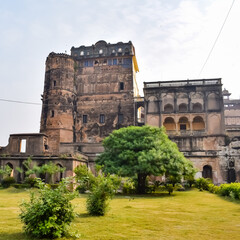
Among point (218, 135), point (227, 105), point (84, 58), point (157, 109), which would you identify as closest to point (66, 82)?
point (84, 58)

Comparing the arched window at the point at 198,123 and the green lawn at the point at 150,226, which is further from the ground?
the arched window at the point at 198,123

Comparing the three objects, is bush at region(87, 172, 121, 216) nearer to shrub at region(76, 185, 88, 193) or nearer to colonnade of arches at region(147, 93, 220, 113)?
shrub at region(76, 185, 88, 193)

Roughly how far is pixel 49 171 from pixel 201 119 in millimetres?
20490

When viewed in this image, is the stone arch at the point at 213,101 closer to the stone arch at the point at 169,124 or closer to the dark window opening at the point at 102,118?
the stone arch at the point at 169,124

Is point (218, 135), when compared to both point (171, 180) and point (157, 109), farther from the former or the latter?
point (171, 180)

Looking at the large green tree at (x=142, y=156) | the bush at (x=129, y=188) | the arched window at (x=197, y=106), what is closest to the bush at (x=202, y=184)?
the large green tree at (x=142, y=156)

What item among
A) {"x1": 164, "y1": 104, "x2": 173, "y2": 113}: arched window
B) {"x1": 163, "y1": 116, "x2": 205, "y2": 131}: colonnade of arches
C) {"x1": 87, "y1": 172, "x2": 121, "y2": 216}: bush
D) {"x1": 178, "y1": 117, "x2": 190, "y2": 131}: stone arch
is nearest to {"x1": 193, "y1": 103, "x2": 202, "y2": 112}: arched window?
{"x1": 163, "y1": 116, "x2": 205, "y2": 131}: colonnade of arches

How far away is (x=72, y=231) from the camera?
718 centimetres

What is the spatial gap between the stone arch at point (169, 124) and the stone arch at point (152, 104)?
6.92ft

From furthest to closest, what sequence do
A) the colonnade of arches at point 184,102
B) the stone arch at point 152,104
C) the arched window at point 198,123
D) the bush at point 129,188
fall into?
the arched window at point 198,123 → the stone arch at point 152,104 → the colonnade of arches at point 184,102 → the bush at point 129,188

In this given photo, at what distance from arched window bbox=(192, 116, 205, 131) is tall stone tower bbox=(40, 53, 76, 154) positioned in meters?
15.7

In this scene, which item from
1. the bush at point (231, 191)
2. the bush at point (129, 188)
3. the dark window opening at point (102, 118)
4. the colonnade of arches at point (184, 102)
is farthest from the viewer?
the dark window opening at point (102, 118)

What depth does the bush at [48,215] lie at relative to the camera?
264 inches

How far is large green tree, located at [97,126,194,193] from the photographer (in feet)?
61.2
